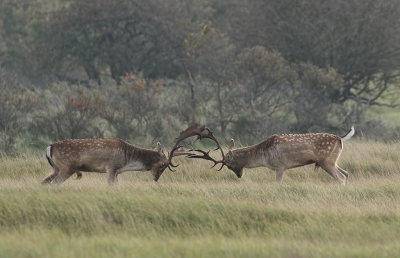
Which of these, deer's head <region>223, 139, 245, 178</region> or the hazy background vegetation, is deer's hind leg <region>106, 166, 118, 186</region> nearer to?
deer's head <region>223, 139, 245, 178</region>

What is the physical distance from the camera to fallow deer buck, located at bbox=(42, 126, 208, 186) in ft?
43.4

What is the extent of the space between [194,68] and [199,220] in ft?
64.6

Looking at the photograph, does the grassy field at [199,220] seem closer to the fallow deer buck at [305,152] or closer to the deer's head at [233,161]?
the fallow deer buck at [305,152]

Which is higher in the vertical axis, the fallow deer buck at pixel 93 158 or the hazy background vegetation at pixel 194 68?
the fallow deer buck at pixel 93 158

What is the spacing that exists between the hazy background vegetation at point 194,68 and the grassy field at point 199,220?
8763mm

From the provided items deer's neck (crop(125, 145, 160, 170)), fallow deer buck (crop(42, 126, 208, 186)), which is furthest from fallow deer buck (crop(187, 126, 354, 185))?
fallow deer buck (crop(42, 126, 208, 186))

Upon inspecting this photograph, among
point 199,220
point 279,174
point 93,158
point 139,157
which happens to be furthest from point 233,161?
point 199,220

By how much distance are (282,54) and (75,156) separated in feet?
59.7

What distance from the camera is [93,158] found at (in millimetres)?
13320

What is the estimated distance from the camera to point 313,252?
9188 millimetres

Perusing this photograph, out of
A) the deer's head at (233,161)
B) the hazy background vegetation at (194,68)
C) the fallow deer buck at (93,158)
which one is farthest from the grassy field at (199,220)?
the hazy background vegetation at (194,68)

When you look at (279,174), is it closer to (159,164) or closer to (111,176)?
(159,164)

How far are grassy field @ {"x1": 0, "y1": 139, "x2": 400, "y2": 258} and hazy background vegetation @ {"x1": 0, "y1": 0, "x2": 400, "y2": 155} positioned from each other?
28.8 feet

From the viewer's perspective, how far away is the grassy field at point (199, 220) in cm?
923
